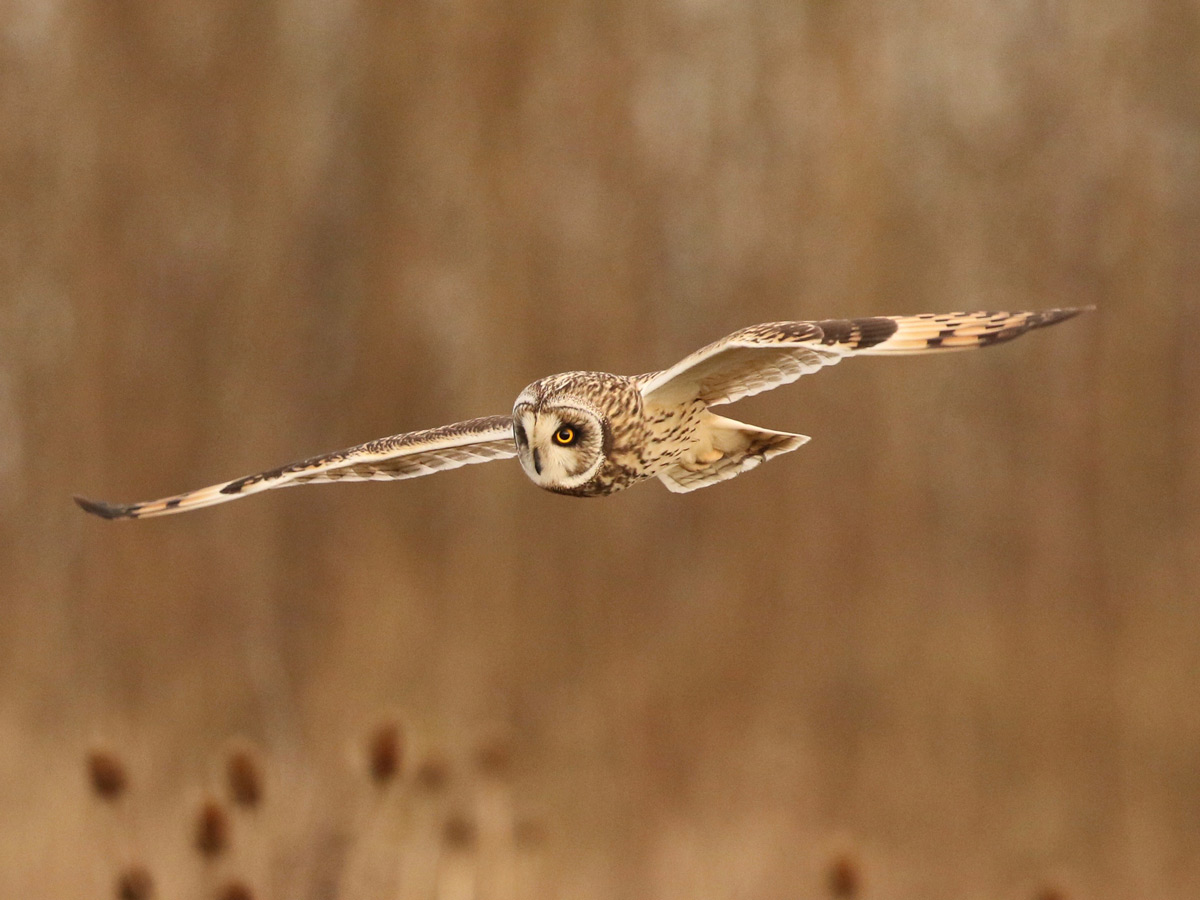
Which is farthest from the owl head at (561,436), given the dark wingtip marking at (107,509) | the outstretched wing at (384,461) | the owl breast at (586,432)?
the dark wingtip marking at (107,509)

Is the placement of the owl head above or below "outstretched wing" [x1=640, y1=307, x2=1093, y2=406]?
below

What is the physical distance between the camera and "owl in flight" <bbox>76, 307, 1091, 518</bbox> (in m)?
1.13

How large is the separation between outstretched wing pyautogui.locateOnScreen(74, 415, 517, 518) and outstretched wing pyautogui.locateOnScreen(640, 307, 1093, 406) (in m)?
0.20

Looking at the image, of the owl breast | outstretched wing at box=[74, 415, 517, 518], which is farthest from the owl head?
outstretched wing at box=[74, 415, 517, 518]

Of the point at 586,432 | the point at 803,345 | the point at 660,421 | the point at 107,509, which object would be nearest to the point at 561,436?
the point at 586,432

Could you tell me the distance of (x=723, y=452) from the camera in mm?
1420

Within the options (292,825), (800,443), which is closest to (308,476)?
(800,443)

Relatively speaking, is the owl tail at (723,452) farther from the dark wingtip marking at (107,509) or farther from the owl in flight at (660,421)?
the dark wingtip marking at (107,509)

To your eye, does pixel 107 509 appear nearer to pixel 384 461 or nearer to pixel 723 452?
pixel 384 461

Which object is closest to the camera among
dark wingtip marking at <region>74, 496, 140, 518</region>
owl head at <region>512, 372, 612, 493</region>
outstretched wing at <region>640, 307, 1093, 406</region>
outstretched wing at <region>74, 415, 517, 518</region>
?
outstretched wing at <region>640, 307, 1093, 406</region>

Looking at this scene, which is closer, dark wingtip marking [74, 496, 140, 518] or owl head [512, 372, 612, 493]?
owl head [512, 372, 612, 493]

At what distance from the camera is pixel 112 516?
149cm

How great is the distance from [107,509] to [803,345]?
932mm

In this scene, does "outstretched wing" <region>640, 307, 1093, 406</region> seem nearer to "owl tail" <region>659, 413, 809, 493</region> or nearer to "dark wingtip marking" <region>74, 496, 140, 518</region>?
"owl tail" <region>659, 413, 809, 493</region>
